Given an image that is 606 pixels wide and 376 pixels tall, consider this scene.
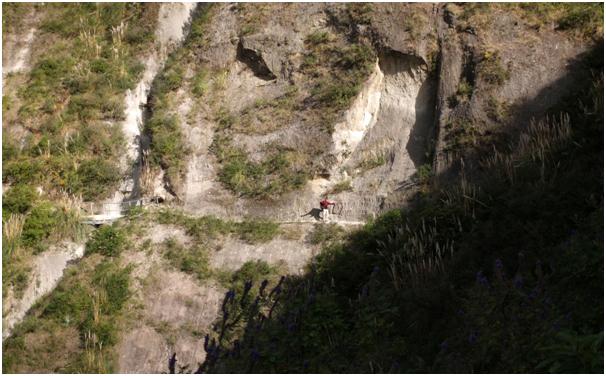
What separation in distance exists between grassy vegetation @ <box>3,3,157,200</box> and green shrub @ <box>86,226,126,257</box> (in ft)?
8.56

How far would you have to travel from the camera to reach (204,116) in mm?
16250

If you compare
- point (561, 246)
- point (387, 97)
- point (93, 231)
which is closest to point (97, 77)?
point (93, 231)

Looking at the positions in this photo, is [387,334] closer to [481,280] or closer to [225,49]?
[481,280]

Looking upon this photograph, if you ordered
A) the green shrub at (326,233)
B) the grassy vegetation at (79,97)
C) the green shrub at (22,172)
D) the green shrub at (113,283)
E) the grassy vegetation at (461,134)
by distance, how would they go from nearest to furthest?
the green shrub at (113,283) < the green shrub at (326,233) < the grassy vegetation at (461,134) < the green shrub at (22,172) < the grassy vegetation at (79,97)

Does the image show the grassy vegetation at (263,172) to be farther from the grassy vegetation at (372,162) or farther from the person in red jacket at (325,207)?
the grassy vegetation at (372,162)

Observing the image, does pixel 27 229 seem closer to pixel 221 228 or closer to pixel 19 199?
pixel 19 199

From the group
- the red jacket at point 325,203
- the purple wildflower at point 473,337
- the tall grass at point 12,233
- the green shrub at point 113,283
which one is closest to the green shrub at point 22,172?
the tall grass at point 12,233

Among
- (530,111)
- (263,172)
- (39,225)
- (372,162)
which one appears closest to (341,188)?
(372,162)

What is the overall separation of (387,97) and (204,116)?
16.4 feet

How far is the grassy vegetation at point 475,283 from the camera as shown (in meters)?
5.33

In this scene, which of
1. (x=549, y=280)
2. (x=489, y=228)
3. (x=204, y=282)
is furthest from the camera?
(x=204, y=282)

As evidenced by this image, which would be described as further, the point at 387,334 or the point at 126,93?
the point at 126,93

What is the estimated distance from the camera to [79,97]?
17.8 m

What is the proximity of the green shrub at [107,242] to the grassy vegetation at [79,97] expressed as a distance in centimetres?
261
